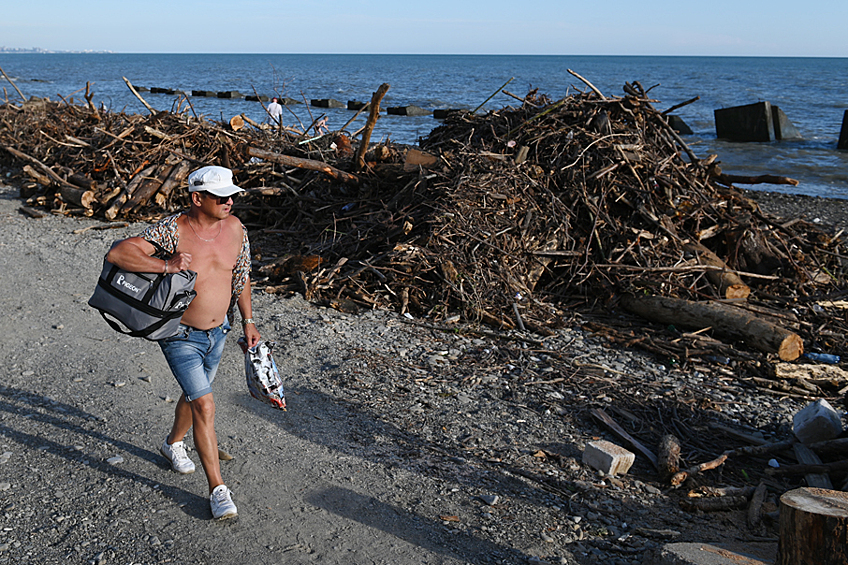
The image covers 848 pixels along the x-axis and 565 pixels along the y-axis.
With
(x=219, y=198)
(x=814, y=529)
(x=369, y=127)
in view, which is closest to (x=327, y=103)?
(x=369, y=127)

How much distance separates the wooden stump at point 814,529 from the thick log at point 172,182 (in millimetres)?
10777

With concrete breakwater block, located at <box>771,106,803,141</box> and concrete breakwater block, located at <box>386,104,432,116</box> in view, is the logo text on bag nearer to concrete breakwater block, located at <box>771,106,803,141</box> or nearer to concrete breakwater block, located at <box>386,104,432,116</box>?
concrete breakwater block, located at <box>771,106,803,141</box>

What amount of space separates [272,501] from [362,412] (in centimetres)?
135

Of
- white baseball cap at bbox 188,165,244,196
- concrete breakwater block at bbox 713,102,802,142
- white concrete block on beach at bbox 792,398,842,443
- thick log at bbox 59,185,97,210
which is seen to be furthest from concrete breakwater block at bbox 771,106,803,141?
white baseball cap at bbox 188,165,244,196

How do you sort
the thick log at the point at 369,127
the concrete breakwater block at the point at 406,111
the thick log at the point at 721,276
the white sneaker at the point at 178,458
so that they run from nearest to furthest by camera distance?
the white sneaker at the point at 178,458
the thick log at the point at 721,276
the thick log at the point at 369,127
the concrete breakwater block at the point at 406,111

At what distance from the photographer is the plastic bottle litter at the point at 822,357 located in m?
6.34

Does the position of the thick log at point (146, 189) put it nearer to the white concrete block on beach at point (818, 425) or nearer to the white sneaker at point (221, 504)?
the white sneaker at point (221, 504)

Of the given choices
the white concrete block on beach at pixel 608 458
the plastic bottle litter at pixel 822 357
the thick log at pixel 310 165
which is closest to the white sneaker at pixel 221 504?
the white concrete block on beach at pixel 608 458

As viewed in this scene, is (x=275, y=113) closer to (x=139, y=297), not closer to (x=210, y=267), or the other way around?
(x=210, y=267)

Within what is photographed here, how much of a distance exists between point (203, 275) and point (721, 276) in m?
6.29

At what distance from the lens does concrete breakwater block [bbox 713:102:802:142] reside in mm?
28047

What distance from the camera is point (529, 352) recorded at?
20.8 ft

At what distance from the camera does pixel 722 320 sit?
6.74 metres

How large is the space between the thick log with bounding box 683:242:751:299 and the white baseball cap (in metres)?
6.10
